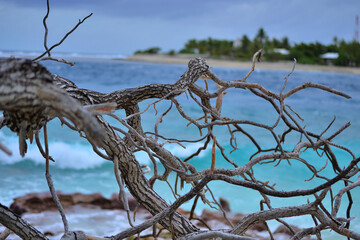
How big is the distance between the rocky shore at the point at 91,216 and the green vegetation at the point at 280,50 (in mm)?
20300

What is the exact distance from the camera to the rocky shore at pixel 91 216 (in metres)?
3.25

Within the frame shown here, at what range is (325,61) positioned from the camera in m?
30.5

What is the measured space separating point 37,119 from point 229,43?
4271 cm

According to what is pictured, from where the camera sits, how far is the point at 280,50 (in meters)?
35.4

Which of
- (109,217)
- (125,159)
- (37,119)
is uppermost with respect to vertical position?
(37,119)

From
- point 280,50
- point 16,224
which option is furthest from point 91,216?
point 280,50

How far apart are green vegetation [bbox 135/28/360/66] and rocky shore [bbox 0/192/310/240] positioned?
66.6 ft

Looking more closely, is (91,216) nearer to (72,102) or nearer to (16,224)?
(16,224)

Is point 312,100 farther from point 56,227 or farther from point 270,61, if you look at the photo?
point 270,61

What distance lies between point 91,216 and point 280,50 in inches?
1332

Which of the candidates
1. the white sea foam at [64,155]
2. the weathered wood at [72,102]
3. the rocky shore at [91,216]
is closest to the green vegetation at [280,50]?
the white sea foam at [64,155]

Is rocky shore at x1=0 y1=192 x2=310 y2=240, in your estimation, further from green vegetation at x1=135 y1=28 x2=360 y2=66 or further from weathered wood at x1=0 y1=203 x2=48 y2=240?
green vegetation at x1=135 y1=28 x2=360 y2=66

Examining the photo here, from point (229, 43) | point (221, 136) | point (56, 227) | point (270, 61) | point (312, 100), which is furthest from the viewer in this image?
point (229, 43)

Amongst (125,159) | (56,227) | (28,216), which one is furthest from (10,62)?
(28,216)
